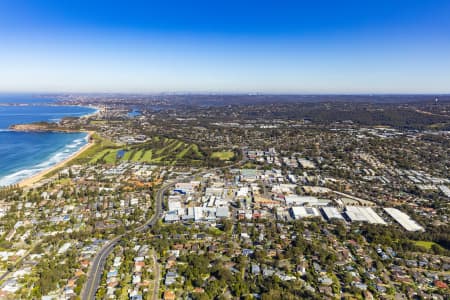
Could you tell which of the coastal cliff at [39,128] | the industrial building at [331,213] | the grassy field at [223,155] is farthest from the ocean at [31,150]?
the industrial building at [331,213]

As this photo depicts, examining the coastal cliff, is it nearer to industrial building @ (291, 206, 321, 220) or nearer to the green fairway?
the green fairway

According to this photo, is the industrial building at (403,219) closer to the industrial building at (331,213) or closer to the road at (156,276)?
the industrial building at (331,213)

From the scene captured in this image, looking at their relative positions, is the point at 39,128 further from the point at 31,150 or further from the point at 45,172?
the point at 45,172

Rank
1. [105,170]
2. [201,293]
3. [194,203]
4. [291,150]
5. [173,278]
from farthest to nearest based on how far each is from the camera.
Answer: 1. [291,150]
2. [105,170]
3. [194,203]
4. [173,278]
5. [201,293]

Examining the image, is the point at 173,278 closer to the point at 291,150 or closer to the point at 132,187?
the point at 132,187

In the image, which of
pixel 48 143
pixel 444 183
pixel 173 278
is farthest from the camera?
pixel 48 143

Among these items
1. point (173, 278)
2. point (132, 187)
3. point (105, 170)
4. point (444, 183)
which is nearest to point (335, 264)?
point (173, 278)

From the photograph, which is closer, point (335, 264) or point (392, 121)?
point (335, 264)
